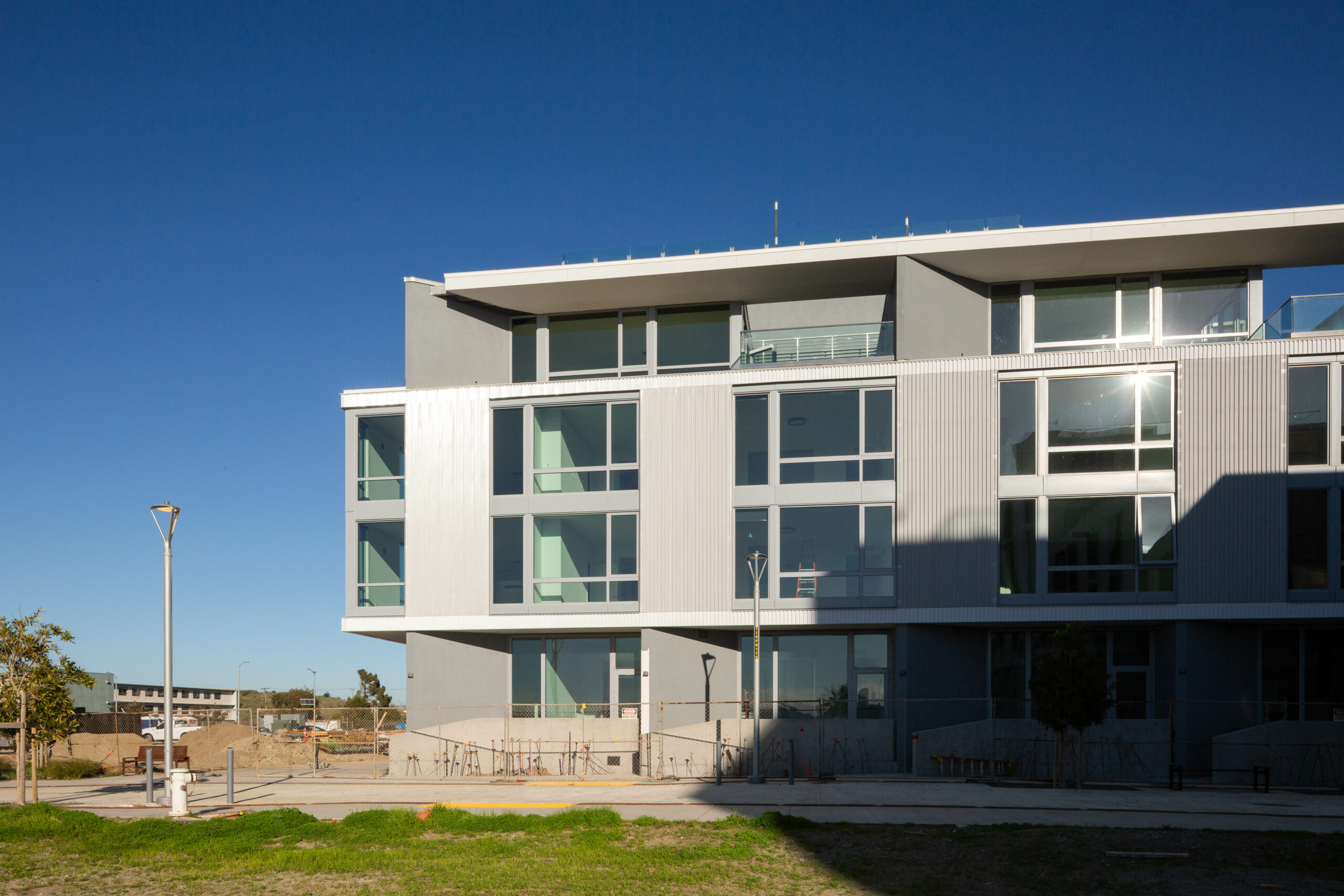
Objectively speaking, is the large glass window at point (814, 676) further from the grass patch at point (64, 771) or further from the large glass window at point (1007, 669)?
the grass patch at point (64, 771)

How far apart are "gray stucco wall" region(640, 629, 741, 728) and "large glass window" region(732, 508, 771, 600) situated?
6.66 feet

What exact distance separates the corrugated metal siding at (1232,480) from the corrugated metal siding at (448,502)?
1710 cm

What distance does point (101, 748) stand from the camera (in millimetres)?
32125

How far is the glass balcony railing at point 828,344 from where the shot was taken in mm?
28078

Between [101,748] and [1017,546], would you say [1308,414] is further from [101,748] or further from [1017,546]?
[101,748]

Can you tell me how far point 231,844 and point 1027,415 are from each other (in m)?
20.0

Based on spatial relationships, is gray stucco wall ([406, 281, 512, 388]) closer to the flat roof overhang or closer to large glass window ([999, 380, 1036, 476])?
the flat roof overhang

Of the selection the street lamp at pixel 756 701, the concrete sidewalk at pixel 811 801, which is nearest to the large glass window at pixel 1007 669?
the concrete sidewalk at pixel 811 801

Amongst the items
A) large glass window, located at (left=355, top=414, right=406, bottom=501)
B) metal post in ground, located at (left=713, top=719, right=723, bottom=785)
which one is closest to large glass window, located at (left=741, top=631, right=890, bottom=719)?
metal post in ground, located at (left=713, top=719, right=723, bottom=785)

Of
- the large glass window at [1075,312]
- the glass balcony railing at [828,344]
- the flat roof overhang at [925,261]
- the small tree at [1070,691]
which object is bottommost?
the small tree at [1070,691]

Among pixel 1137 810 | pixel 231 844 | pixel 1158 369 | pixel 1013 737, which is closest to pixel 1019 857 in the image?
pixel 1137 810

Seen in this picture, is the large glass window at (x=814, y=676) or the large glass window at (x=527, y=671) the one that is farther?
the large glass window at (x=527, y=671)

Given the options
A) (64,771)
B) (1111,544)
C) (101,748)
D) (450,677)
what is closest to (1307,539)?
(1111,544)

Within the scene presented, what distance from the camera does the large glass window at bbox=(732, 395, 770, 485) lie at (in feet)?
91.2
